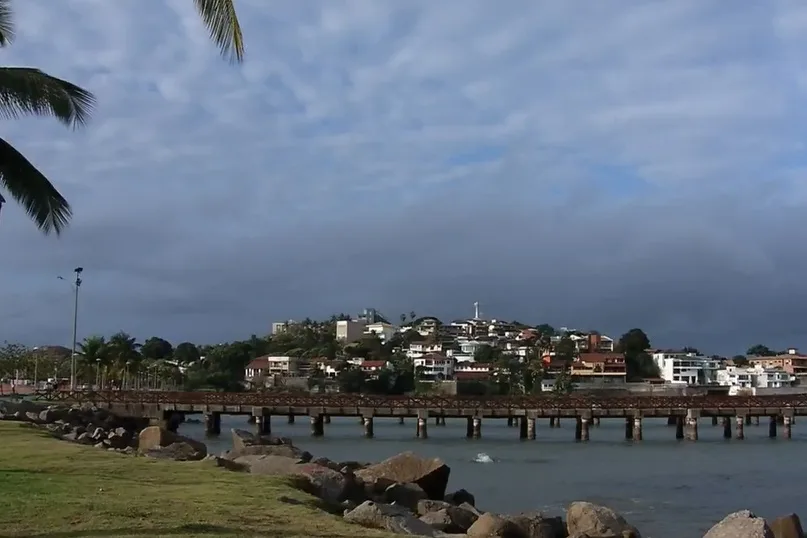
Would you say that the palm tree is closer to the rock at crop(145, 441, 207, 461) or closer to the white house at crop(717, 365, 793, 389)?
the rock at crop(145, 441, 207, 461)

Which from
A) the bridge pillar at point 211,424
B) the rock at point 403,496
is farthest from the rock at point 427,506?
the bridge pillar at point 211,424

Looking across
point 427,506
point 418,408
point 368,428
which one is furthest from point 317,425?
point 427,506

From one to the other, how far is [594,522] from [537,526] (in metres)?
1.15

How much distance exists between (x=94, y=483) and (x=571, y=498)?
18612 mm

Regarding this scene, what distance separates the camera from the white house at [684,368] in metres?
142

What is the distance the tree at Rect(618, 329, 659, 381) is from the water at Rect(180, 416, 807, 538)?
83.3 metres

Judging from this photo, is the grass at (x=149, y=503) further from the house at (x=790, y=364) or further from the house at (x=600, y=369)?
the house at (x=790, y=364)

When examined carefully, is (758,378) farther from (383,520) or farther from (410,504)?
(383,520)

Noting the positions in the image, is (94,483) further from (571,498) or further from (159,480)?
(571,498)

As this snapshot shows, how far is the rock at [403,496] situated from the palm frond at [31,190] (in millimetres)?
7555

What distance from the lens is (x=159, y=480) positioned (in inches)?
562

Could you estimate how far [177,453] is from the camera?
1983cm

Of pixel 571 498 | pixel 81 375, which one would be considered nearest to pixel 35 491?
pixel 571 498

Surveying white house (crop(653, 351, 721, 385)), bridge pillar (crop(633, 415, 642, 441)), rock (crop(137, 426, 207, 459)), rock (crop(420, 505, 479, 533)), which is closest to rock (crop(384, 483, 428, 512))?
rock (crop(420, 505, 479, 533))
